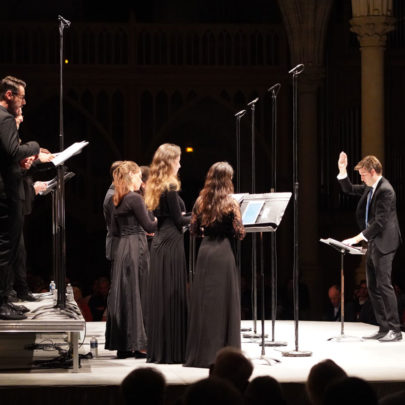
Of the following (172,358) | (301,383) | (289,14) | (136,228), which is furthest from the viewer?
(289,14)

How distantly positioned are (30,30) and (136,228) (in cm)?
1112

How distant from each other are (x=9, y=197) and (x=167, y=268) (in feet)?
4.85

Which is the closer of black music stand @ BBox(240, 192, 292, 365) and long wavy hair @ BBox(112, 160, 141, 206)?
black music stand @ BBox(240, 192, 292, 365)

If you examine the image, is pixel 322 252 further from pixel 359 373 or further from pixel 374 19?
pixel 359 373

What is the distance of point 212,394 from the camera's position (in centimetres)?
311

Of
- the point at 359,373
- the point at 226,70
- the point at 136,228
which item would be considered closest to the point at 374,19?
the point at 226,70

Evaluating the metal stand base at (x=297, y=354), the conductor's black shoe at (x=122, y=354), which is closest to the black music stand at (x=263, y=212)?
the metal stand base at (x=297, y=354)

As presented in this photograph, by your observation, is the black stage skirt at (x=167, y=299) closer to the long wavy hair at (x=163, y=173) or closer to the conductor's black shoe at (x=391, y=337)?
the long wavy hair at (x=163, y=173)

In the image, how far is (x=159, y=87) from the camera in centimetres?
1858

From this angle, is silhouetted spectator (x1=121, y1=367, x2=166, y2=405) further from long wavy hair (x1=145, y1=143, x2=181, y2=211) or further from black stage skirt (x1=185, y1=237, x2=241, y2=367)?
long wavy hair (x1=145, y1=143, x2=181, y2=211)

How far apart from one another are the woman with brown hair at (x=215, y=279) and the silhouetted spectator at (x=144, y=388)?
374cm

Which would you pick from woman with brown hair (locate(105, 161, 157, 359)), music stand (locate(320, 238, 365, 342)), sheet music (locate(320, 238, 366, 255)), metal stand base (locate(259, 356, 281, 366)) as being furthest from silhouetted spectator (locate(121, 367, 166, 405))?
sheet music (locate(320, 238, 366, 255))

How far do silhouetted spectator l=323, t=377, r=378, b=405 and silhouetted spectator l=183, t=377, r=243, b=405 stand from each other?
11.8 inches

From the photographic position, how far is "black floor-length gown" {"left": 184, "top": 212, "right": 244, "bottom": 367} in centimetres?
734
